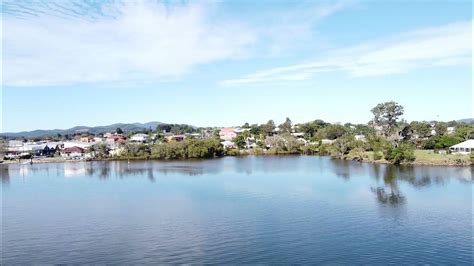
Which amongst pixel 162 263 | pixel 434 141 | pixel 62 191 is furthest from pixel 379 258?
pixel 434 141

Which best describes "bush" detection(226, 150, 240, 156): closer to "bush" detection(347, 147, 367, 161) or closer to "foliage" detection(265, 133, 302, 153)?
"foliage" detection(265, 133, 302, 153)

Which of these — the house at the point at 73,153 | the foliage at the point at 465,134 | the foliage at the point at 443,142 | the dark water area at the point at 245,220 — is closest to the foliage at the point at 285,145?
the foliage at the point at 443,142

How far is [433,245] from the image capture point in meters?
10.2

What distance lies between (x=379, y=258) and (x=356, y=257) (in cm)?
48

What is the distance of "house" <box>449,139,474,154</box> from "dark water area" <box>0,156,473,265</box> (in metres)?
6.87

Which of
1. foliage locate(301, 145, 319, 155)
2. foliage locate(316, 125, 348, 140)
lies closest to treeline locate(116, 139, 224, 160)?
foliage locate(301, 145, 319, 155)

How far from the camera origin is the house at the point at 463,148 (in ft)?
93.5

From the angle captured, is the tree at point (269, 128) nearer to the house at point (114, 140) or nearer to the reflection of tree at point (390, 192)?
the house at point (114, 140)

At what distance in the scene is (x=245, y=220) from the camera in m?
12.7

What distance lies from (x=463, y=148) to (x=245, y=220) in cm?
2195

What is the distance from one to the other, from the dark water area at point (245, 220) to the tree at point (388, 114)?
14.1 m

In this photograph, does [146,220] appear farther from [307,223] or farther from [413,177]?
[413,177]

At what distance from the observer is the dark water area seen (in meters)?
9.88

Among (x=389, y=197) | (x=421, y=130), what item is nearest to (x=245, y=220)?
(x=389, y=197)
